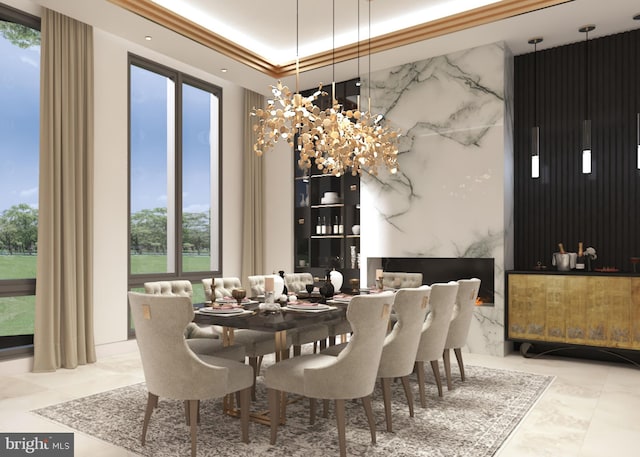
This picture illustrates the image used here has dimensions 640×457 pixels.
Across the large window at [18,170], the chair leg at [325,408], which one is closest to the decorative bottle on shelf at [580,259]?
the chair leg at [325,408]

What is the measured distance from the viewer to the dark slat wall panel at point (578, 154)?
5.05 meters

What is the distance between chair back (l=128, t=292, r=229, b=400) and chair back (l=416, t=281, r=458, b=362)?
1476mm

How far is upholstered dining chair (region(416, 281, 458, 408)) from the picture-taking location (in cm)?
345

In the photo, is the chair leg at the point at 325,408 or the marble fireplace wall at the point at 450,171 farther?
the marble fireplace wall at the point at 450,171

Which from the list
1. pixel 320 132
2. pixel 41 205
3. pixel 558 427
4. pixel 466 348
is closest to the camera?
pixel 558 427

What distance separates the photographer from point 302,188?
283 inches

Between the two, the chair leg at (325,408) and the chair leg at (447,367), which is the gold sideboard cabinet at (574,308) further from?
the chair leg at (325,408)

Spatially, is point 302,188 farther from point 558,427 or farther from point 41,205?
point 558,427

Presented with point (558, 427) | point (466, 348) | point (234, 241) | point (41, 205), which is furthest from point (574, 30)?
point (41, 205)

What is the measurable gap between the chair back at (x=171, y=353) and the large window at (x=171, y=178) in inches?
120

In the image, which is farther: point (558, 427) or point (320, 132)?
point (320, 132)

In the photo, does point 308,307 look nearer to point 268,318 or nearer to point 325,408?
point 268,318

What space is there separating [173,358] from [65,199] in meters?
2.82

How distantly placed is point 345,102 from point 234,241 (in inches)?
94.9
